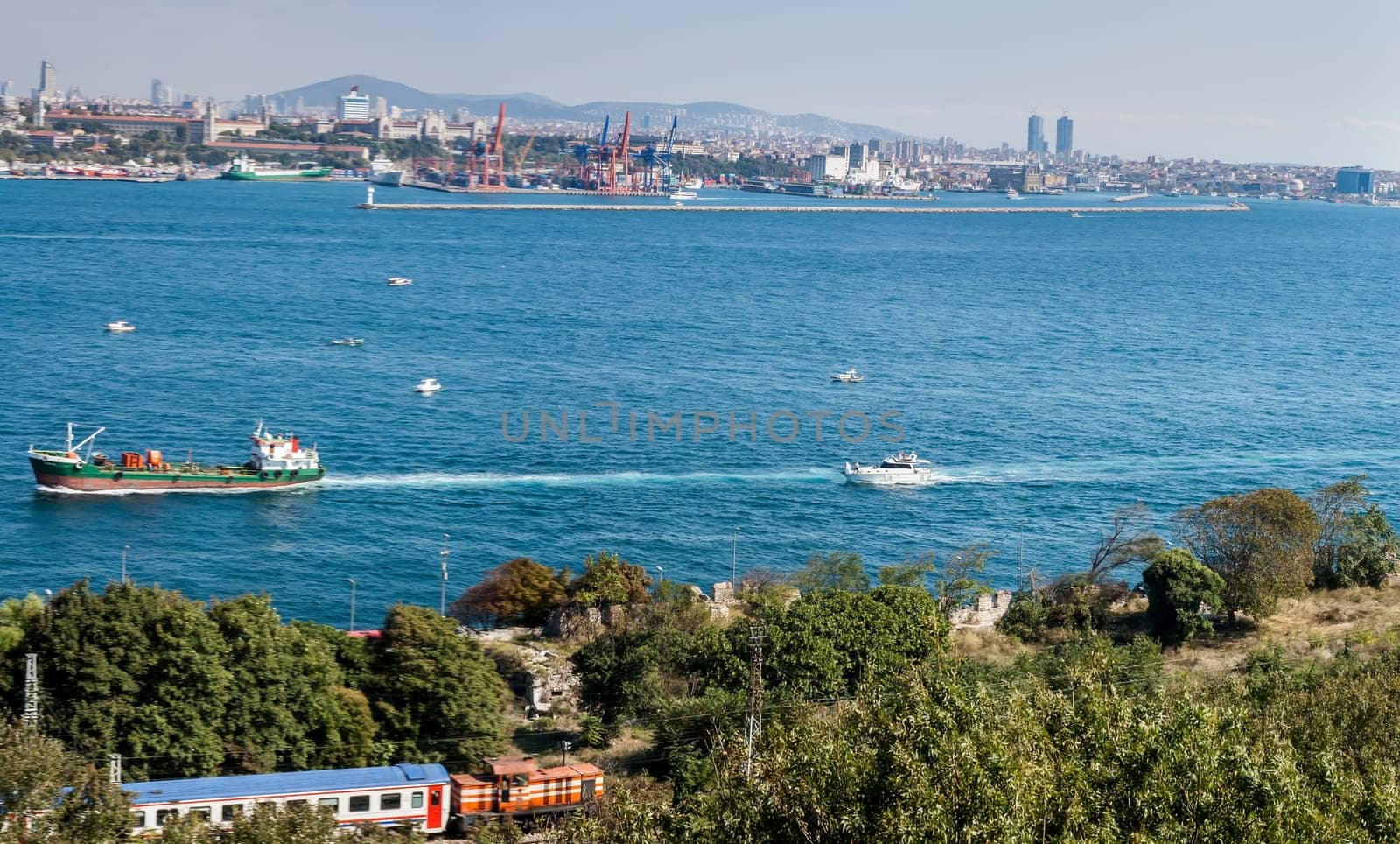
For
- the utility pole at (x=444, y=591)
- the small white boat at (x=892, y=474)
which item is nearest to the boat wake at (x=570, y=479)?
the small white boat at (x=892, y=474)

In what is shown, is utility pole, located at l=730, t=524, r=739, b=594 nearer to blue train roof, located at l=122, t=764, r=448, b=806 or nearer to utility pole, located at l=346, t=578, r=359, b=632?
utility pole, located at l=346, t=578, r=359, b=632

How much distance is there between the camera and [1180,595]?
25.7 meters

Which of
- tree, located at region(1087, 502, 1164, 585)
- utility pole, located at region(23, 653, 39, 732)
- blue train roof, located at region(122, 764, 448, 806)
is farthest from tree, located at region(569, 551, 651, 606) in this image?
utility pole, located at region(23, 653, 39, 732)

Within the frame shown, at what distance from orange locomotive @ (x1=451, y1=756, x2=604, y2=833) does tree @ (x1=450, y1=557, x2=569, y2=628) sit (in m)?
8.82

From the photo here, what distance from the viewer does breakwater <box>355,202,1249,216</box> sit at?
434 feet

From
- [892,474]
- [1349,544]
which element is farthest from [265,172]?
[1349,544]

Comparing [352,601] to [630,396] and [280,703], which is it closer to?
[280,703]

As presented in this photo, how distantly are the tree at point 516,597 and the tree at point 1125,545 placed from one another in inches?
449

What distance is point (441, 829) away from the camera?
57.5ft

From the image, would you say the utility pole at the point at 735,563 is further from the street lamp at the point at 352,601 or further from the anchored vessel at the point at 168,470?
the anchored vessel at the point at 168,470

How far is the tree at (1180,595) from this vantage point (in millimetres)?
25766

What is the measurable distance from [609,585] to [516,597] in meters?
2.02

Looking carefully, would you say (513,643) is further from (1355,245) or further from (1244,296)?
(1355,245)

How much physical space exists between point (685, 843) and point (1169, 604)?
17.3m
